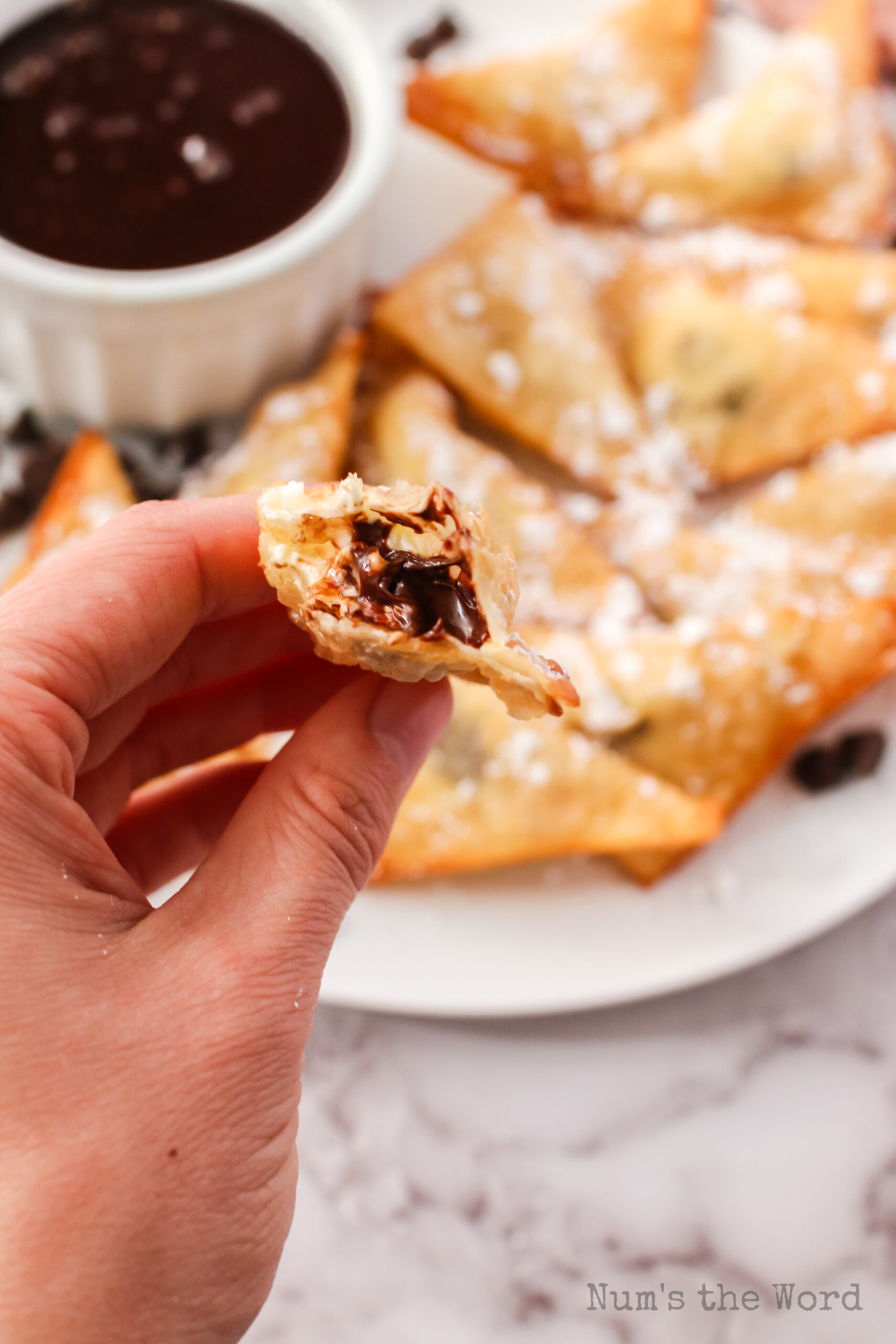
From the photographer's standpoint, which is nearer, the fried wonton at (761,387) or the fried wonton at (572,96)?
the fried wonton at (761,387)

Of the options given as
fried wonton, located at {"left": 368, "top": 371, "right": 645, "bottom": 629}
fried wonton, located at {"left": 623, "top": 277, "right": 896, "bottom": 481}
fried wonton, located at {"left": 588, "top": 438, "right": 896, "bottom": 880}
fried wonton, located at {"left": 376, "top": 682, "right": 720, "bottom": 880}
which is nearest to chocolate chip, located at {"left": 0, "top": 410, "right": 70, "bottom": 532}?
fried wonton, located at {"left": 368, "top": 371, "right": 645, "bottom": 629}

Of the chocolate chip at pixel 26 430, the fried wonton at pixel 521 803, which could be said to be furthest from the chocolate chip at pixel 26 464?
the fried wonton at pixel 521 803

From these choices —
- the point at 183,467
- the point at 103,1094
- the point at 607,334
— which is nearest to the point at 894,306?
the point at 607,334

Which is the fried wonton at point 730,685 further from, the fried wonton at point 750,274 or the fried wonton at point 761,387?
the fried wonton at point 750,274

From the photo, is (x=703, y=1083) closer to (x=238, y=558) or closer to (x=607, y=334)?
(x=238, y=558)

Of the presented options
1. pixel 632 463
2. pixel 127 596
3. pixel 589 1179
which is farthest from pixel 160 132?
pixel 589 1179

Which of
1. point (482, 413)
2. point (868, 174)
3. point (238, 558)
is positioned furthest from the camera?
point (868, 174)
